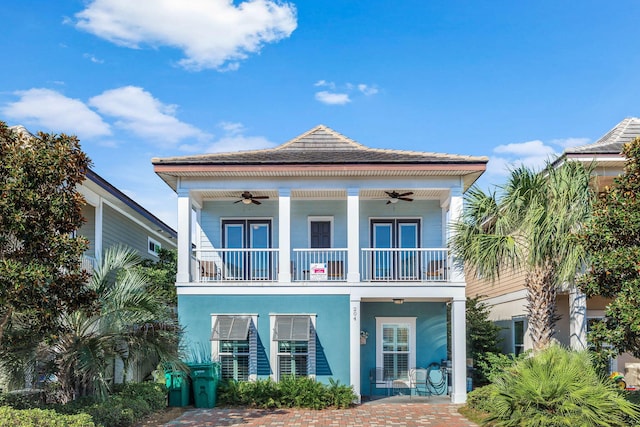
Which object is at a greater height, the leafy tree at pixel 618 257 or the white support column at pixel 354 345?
the leafy tree at pixel 618 257

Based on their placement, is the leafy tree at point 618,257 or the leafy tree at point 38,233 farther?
the leafy tree at point 618,257

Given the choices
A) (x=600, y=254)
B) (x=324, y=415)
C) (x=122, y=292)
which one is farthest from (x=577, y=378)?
(x=122, y=292)

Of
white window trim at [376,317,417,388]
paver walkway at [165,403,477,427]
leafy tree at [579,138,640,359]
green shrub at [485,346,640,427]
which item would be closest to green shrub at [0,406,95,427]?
paver walkway at [165,403,477,427]

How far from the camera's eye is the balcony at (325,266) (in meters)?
15.8

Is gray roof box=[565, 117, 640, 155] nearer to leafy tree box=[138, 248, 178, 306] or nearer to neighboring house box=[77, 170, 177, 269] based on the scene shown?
leafy tree box=[138, 248, 178, 306]

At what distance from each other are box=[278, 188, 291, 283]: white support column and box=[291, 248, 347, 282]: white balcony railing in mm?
890

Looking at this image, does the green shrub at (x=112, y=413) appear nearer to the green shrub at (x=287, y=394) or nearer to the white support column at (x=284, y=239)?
the green shrub at (x=287, y=394)

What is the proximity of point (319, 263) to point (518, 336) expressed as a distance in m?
7.99

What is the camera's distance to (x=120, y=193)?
1627 cm

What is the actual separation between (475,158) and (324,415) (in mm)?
7528

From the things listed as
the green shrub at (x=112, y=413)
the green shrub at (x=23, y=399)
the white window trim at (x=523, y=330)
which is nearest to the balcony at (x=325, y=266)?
the white window trim at (x=523, y=330)

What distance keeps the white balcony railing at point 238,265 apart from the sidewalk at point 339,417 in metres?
4.00

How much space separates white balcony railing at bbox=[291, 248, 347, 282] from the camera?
16.0m

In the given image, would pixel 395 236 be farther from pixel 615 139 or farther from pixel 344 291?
pixel 615 139
